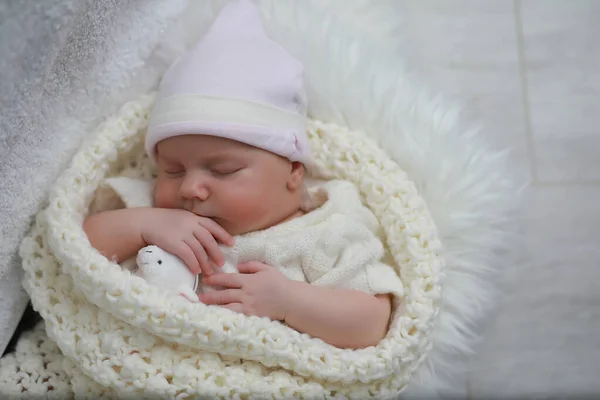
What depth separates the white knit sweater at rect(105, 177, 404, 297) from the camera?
805mm

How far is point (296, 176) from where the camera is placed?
0.86 m

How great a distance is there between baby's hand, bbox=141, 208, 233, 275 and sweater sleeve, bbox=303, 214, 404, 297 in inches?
4.9

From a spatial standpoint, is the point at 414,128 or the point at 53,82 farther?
the point at 414,128

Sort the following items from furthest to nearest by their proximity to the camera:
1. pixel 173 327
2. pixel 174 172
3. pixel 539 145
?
pixel 539 145 → pixel 174 172 → pixel 173 327

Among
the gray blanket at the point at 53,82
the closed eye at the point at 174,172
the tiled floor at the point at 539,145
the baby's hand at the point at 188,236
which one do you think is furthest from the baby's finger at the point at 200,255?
the tiled floor at the point at 539,145

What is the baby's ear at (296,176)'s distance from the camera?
2.79 ft

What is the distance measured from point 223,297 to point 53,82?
0.34 metres

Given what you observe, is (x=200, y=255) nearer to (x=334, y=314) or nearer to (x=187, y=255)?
(x=187, y=255)

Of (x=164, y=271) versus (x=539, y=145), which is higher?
A: (x=539, y=145)

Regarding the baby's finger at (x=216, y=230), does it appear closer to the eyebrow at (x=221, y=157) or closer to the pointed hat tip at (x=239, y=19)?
the eyebrow at (x=221, y=157)

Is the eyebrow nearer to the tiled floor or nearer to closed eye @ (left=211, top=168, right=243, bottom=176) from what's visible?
closed eye @ (left=211, top=168, right=243, bottom=176)

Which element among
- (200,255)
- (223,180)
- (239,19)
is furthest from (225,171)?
(239,19)

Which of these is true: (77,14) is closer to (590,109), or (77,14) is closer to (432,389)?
(432,389)

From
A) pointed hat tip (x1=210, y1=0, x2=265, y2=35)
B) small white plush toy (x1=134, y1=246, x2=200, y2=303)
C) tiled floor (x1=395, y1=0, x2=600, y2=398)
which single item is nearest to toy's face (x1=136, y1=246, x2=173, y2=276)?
small white plush toy (x1=134, y1=246, x2=200, y2=303)
